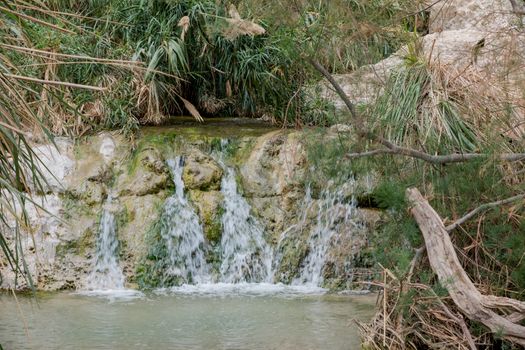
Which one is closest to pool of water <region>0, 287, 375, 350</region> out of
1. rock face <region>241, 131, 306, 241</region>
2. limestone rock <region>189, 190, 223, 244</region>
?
limestone rock <region>189, 190, 223, 244</region>

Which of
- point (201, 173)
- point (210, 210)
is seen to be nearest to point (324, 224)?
point (210, 210)

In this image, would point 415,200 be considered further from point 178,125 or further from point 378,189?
point 178,125

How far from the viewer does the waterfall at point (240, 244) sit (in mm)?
8656

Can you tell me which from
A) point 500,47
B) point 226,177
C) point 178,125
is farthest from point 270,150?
point 500,47

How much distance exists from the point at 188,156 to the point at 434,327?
443cm

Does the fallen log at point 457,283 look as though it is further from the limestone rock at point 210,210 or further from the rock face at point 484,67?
the limestone rock at point 210,210

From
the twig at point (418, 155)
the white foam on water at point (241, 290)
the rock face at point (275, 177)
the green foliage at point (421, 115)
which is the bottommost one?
the white foam on water at point (241, 290)

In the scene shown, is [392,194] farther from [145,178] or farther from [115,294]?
[145,178]

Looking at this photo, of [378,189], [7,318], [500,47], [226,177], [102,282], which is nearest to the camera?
[500,47]

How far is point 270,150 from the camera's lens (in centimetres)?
927

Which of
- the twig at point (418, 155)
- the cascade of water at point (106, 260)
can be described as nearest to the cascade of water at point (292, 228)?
the cascade of water at point (106, 260)

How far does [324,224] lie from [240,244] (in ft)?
2.80

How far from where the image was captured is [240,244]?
28.9 feet

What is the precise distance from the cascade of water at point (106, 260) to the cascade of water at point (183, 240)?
0.48 meters
